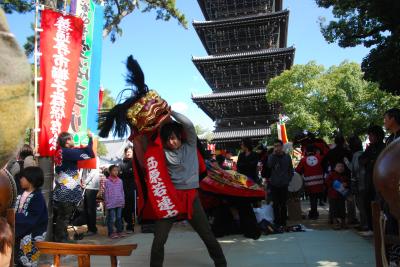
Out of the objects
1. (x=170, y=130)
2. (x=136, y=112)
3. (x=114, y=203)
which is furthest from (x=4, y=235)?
(x=114, y=203)

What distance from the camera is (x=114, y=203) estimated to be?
6.62 metres

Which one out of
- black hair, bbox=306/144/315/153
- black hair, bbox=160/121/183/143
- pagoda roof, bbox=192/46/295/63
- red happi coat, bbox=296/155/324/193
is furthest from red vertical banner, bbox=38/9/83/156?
pagoda roof, bbox=192/46/295/63

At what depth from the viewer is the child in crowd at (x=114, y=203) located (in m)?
6.61

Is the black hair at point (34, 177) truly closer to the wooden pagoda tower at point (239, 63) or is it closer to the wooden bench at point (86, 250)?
the wooden bench at point (86, 250)

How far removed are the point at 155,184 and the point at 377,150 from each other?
9.11ft

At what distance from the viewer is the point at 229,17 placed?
1041 inches

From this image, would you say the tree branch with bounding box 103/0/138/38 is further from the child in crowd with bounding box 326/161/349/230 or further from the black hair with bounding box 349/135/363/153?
the child in crowd with bounding box 326/161/349/230

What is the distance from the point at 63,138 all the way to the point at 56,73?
31.3 inches

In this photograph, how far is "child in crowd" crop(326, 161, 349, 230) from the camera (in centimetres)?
641

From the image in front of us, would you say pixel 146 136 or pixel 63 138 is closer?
pixel 146 136

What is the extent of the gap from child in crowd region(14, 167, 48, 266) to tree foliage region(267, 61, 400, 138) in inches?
982

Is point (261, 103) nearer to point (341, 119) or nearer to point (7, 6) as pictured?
point (341, 119)

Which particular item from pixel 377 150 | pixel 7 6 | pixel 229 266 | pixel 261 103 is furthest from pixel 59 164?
pixel 261 103

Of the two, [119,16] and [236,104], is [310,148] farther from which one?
[236,104]
